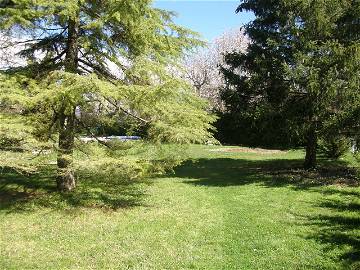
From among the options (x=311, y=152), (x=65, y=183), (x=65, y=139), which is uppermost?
(x=65, y=139)

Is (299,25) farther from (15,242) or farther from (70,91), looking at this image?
(15,242)

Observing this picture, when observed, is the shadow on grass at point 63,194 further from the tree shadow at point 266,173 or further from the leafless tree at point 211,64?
the leafless tree at point 211,64

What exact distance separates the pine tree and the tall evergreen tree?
5615 mm

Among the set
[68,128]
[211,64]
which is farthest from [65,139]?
[211,64]

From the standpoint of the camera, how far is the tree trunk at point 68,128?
1224 cm

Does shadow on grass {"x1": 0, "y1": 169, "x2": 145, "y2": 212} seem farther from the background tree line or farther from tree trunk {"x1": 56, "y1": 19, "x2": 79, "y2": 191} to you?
the background tree line

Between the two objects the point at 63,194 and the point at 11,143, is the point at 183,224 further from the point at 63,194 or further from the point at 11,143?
the point at 11,143

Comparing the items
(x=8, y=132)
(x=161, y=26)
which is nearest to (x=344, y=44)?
(x=161, y=26)

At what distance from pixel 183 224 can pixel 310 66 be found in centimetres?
967

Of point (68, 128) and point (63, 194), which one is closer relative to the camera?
point (68, 128)

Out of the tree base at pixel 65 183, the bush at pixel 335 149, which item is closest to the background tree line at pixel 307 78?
the bush at pixel 335 149

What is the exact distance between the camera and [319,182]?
17.2 metres

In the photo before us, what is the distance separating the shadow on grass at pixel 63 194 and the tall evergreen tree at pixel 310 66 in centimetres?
721

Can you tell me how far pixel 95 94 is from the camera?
1196 cm
